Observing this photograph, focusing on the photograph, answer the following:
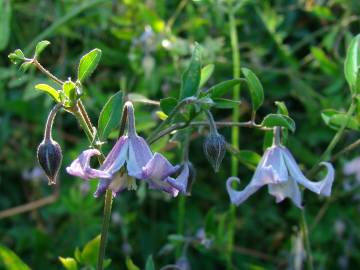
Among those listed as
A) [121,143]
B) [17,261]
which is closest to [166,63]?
[17,261]

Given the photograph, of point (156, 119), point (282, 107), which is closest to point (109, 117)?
point (282, 107)

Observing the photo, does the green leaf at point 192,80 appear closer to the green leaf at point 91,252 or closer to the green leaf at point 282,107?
the green leaf at point 282,107

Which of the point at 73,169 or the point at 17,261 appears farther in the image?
the point at 17,261

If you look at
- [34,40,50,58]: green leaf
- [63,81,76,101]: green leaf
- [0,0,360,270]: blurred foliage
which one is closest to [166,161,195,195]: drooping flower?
[63,81,76,101]: green leaf

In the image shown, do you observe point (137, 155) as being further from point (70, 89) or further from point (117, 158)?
point (70, 89)

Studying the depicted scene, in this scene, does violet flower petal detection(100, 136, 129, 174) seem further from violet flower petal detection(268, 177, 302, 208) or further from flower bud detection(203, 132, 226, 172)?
violet flower petal detection(268, 177, 302, 208)

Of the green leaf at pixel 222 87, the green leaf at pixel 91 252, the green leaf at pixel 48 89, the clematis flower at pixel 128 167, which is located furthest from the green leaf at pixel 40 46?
the green leaf at pixel 91 252

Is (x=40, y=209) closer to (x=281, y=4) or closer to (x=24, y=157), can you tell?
(x=24, y=157)
